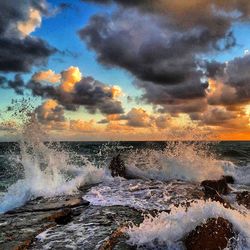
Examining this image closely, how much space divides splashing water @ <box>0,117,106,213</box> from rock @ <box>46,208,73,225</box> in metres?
2.02

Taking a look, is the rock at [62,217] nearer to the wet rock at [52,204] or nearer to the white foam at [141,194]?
the wet rock at [52,204]

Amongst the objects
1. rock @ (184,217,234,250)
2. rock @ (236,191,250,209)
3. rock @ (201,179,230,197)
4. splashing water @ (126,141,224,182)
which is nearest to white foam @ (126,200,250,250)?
rock @ (184,217,234,250)

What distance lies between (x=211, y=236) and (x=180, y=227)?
532 mm

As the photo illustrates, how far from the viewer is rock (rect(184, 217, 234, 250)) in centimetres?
486

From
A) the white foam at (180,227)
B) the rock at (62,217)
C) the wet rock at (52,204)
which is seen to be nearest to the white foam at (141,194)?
the wet rock at (52,204)

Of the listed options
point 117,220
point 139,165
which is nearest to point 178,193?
point 117,220

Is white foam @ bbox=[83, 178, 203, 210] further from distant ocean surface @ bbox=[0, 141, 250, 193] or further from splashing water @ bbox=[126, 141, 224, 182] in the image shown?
distant ocean surface @ bbox=[0, 141, 250, 193]

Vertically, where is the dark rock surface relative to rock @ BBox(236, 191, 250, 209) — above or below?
below

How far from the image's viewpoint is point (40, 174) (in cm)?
1109

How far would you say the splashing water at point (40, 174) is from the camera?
31.9ft

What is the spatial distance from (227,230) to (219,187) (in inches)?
178

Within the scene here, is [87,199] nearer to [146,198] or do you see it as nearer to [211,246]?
[146,198]

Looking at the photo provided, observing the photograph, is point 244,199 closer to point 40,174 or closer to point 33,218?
point 33,218

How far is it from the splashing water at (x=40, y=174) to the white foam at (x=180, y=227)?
4.36m
